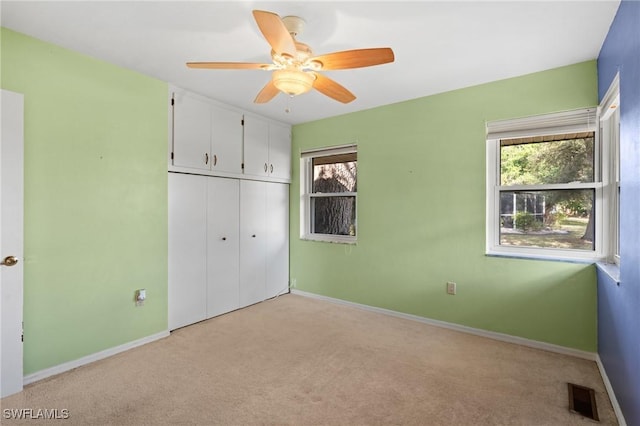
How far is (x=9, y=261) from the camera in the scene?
2057 millimetres

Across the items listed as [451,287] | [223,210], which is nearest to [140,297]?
[223,210]

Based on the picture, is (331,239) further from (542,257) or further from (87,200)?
(87,200)

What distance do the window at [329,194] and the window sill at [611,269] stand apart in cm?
233

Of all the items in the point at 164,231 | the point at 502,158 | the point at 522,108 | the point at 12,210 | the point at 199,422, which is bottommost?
the point at 199,422

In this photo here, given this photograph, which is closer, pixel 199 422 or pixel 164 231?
pixel 199 422

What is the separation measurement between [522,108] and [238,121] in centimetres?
290

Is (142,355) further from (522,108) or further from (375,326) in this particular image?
(522,108)

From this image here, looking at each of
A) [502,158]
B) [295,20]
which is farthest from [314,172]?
[295,20]

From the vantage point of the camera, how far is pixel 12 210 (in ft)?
6.80

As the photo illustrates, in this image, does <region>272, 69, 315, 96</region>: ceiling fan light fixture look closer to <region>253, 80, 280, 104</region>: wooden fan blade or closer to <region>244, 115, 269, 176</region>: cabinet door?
<region>253, 80, 280, 104</region>: wooden fan blade

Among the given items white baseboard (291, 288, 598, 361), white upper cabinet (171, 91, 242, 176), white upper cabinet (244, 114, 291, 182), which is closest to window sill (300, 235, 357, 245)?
white baseboard (291, 288, 598, 361)

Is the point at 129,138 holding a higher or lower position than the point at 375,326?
higher

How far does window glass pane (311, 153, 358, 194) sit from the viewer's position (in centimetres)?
407

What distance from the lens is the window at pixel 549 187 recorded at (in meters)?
2.59
